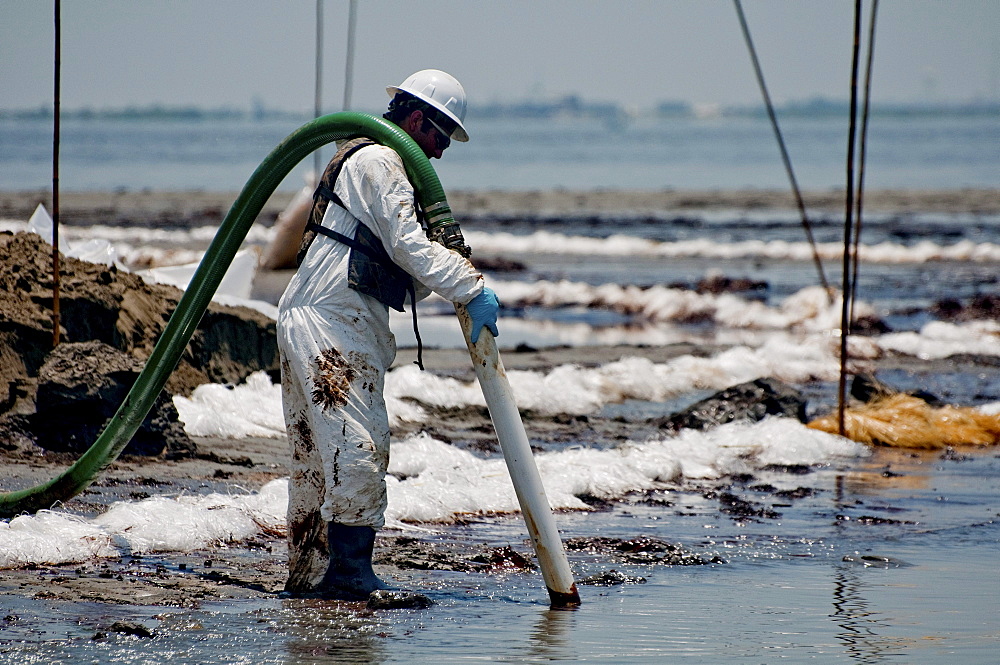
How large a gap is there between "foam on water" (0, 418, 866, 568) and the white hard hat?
202 cm

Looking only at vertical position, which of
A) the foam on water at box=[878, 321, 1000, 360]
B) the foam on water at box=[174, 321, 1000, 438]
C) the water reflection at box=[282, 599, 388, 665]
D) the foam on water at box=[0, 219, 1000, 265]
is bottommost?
the water reflection at box=[282, 599, 388, 665]

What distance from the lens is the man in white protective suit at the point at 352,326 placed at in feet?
14.6

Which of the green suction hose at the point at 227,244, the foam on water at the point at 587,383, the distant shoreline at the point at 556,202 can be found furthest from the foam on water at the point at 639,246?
the green suction hose at the point at 227,244

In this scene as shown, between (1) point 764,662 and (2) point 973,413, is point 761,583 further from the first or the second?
(2) point 973,413

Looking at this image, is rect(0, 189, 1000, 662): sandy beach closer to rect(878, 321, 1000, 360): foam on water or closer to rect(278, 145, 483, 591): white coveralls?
rect(878, 321, 1000, 360): foam on water

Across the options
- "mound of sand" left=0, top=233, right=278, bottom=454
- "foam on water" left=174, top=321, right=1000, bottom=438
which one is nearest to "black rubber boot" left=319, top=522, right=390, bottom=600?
"mound of sand" left=0, top=233, right=278, bottom=454

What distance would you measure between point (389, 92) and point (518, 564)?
6.45 feet

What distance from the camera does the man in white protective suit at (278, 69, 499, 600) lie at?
4.46m

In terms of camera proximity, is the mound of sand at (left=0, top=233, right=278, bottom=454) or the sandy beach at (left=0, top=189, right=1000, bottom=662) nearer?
the sandy beach at (left=0, top=189, right=1000, bottom=662)

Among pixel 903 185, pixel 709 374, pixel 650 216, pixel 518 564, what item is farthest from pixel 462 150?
pixel 518 564

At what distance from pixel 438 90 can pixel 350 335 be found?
95 centimetres

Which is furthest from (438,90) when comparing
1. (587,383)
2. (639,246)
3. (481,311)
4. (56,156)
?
(639,246)

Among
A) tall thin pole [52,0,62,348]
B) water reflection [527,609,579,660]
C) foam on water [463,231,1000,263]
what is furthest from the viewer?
foam on water [463,231,1000,263]

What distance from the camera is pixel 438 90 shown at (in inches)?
183
